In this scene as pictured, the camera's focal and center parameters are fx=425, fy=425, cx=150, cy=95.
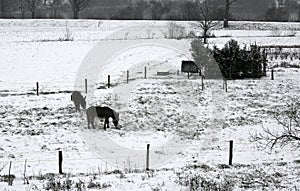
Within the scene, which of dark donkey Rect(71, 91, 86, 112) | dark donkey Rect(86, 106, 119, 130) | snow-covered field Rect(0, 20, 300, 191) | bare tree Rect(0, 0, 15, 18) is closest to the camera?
snow-covered field Rect(0, 20, 300, 191)

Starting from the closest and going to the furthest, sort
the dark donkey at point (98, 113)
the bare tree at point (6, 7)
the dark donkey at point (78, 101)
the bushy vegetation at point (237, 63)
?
the dark donkey at point (98, 113)
the dark donkey at point (78, 101)
the bushy vegetation at point (237, 63)
the bare tree at point (6, 7)

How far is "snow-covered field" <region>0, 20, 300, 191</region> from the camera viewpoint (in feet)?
42.6

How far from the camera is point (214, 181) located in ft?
40.0

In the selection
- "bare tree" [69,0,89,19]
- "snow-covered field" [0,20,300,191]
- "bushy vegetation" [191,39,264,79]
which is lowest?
"snow-covered field" [0,20,300,191]

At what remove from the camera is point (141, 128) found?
2077cm

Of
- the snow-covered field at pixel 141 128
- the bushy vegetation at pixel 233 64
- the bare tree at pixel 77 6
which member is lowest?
the snow-covered field at pixel 141 128

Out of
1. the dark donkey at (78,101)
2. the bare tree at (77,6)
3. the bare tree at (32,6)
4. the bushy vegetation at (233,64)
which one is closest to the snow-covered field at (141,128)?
the dark donkey at (78,101)

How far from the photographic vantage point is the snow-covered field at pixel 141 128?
13.0 meters

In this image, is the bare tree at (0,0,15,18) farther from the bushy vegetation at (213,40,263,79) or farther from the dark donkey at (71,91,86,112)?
the dark donkey at (71,91,86,112)

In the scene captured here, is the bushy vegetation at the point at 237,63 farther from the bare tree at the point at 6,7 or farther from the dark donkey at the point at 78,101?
the bare tree at the point at 6,7

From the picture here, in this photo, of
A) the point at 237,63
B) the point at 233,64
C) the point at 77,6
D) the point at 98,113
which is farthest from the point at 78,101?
the point at 77,6

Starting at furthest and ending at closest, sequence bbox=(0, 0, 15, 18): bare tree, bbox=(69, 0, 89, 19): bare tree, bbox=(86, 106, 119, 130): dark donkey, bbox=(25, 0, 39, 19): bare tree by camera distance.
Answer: bbox=(0, 0, 15, 18): bare tree
bbox=(25, 0, 39, 19): bare tree
bbox=(69, 0, 89, 19): bare tree
bbox=(86, 106, 119, 130): dark donkey

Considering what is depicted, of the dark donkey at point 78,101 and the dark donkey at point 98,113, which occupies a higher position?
the dark donkey at point 78,101

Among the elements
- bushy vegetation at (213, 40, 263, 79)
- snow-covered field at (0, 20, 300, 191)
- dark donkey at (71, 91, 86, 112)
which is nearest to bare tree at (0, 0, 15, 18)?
snow-covered field at (0, 20, 300, 191)
